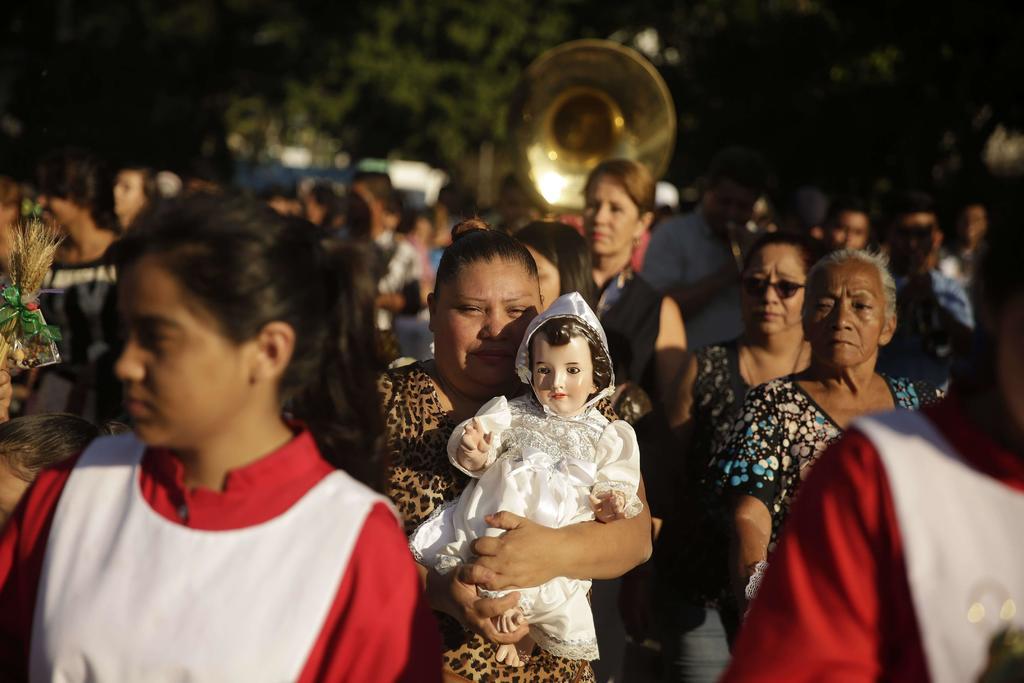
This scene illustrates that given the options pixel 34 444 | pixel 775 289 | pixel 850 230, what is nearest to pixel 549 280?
pixel 775 289

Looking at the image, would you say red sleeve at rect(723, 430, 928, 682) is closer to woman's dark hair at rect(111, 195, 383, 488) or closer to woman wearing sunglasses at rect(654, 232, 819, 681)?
woman's dark hair at rect(111, 195, 383, 488)

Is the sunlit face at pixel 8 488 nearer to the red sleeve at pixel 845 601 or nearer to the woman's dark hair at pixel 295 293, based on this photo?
the woman's dark hair at pixel 295 293

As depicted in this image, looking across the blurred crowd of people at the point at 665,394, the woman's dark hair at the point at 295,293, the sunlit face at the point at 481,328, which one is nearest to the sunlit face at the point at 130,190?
the blurred crowd of people at the point at 665,394

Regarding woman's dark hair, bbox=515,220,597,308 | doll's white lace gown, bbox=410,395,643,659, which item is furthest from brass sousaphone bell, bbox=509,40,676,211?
doll's white lace gown, bbox=410,395,643,659

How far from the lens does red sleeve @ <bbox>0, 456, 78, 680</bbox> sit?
2398 mm

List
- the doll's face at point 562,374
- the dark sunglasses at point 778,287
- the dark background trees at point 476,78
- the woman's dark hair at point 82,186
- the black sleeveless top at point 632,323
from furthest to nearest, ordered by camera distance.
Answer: the dark background trees at point 476,78, the woman's dark hair at point 82,186, the dark sunglasses at point 778,287, the black sleeveless top at point 632,323, the doll's face at point 562,374

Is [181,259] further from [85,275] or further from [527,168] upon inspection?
[527,168]

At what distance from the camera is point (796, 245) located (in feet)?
18.2

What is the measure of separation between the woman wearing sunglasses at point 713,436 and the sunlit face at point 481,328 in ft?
3.51

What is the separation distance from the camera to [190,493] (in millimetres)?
2385

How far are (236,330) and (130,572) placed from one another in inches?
19.2

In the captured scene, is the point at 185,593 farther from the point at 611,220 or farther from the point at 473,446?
the point at 611,220

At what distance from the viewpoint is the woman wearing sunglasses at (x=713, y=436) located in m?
4.82

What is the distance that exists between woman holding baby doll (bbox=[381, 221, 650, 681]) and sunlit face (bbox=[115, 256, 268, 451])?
0.86 m
